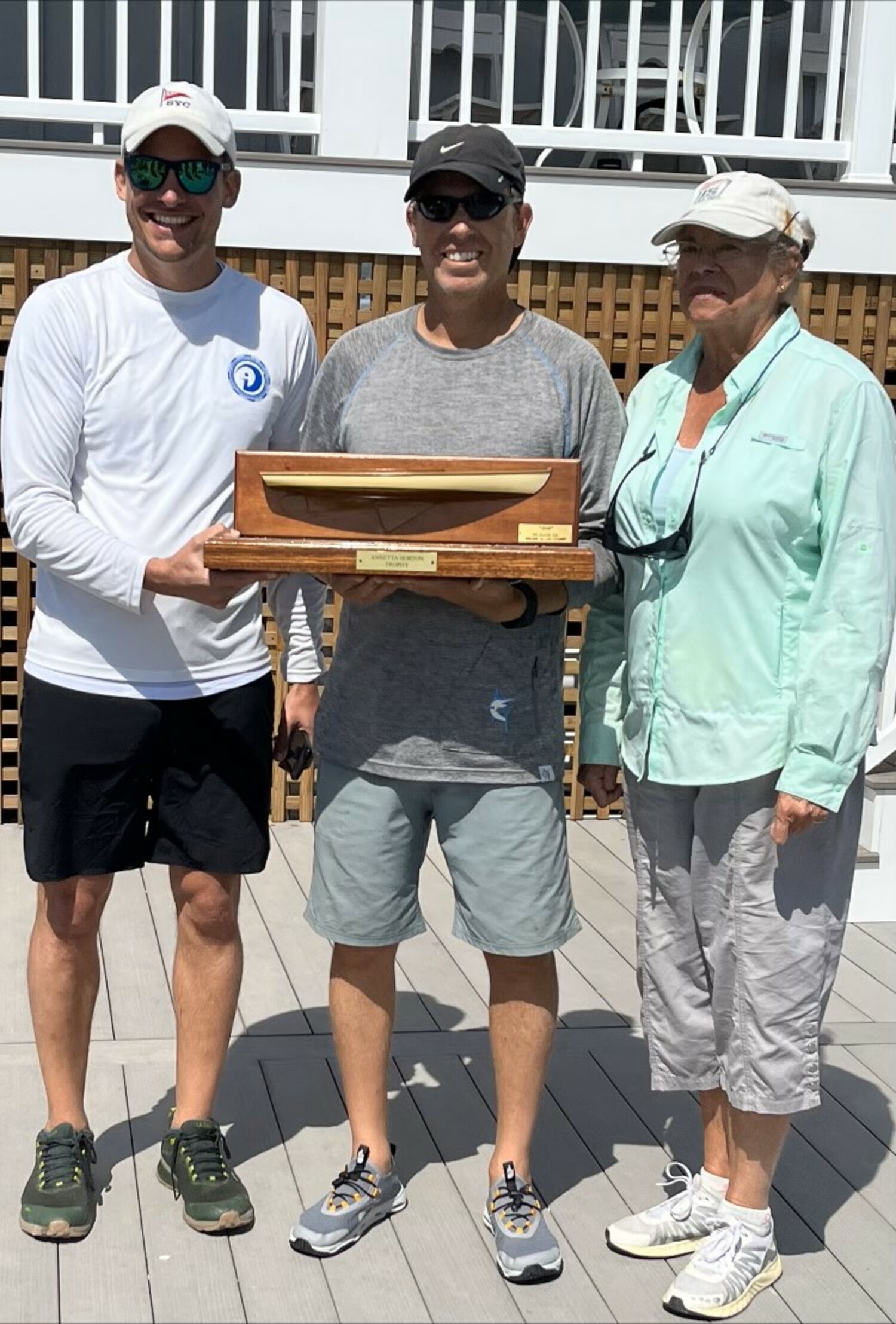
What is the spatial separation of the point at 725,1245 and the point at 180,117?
2191 millimetres

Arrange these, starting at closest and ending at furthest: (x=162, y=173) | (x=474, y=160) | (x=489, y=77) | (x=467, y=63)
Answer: (x=474, y=160), (x=162, y=173), (x=467, y=63), (x=489, y=77)

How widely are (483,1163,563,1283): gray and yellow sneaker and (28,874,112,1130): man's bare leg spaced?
32.5 inches

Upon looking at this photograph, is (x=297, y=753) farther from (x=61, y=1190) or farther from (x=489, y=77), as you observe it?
(x=489, y=77)

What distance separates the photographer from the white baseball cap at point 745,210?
8.37 ft

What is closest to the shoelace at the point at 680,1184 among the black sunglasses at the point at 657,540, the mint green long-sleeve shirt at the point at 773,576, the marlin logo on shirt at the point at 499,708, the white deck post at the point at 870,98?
the mint green long-sleeve shirt at the point at 773,576

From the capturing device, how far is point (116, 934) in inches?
178

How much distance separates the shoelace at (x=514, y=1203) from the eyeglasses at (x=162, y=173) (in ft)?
6.12

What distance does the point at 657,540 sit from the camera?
2.71 metres

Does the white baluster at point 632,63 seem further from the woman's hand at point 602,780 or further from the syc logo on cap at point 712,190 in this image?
the woman's hand at point 602,780

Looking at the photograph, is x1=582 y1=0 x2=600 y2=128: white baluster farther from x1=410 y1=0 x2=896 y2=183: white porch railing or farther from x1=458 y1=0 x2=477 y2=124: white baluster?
x1=458 y1=0 x2=477 y2=124: white baluster

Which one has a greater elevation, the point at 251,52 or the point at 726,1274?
the point at 251,52

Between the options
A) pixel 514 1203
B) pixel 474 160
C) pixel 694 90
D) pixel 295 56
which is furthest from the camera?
pixel 694 90

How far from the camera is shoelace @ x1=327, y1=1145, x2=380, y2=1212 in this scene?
2.95m

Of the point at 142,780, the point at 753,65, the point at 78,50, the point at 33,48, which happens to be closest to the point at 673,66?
the point at 753,65
